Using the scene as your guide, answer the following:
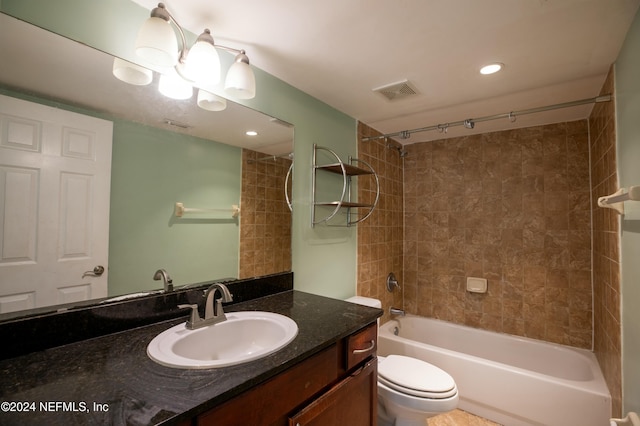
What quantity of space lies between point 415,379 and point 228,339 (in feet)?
3.72

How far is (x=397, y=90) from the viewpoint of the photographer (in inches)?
72.1

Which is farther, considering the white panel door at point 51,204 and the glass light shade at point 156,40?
the glass light shade at point 156,40

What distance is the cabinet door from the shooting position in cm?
92

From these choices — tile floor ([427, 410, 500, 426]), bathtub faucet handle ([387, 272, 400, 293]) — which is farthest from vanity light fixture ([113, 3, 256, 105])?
tile floor ([427, 410, 500, 426])

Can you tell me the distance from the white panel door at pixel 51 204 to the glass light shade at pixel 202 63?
37 cm

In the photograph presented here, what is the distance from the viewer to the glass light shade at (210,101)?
1298 mm

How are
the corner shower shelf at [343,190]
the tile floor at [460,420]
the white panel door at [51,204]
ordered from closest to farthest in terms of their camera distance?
1. the white panel door at [51,204]
2. the corner shower shelf at [343,190]
3. the tile floor at [460,420]

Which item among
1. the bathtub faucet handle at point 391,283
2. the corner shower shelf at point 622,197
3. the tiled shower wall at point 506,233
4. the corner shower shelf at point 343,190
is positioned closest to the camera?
the corner shower shelf at point 622,197

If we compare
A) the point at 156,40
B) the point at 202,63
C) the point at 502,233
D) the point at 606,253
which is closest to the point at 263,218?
the point at 202,63

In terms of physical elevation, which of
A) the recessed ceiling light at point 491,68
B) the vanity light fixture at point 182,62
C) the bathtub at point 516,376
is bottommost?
the bathtub at point 516,376

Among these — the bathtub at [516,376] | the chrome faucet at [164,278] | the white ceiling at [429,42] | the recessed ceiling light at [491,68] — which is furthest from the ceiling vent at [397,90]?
the bathtub at [516,376]

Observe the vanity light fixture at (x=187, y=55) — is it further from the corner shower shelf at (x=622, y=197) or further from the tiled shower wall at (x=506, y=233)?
the corner shower shelf at (x=622, y=197)

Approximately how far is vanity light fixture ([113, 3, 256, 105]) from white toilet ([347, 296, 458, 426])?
5.74 feet

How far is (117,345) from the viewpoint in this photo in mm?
906
